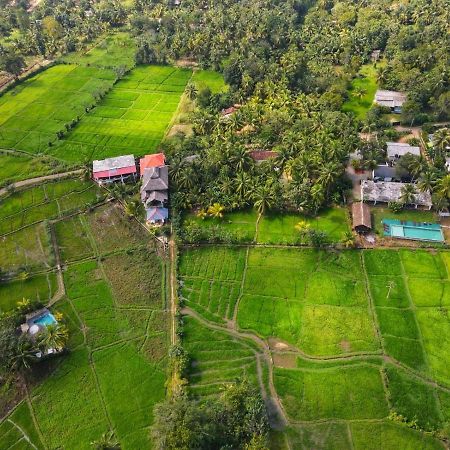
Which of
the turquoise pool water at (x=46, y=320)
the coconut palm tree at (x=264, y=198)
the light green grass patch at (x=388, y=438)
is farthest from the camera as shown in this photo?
the coconut palm tree at (x=264, y=198)

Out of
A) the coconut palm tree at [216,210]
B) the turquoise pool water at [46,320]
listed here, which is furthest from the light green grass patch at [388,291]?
the turquoise pool water at [46,320]

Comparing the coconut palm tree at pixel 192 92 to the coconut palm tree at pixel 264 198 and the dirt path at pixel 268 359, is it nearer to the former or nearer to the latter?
the coconut palm tree at pixel 264 198

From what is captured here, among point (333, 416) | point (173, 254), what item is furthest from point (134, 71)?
point (333, 416)

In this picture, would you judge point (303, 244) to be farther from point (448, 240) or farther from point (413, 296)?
point (448, 240)

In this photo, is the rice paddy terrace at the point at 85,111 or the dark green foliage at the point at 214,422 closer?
the dark green foliage at the point at 214,422

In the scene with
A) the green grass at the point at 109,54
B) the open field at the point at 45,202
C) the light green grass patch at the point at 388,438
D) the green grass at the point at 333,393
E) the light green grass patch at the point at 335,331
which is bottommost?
the light green grass patch at the point at 388,438

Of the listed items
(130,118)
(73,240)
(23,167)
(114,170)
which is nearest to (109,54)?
(130,118)
